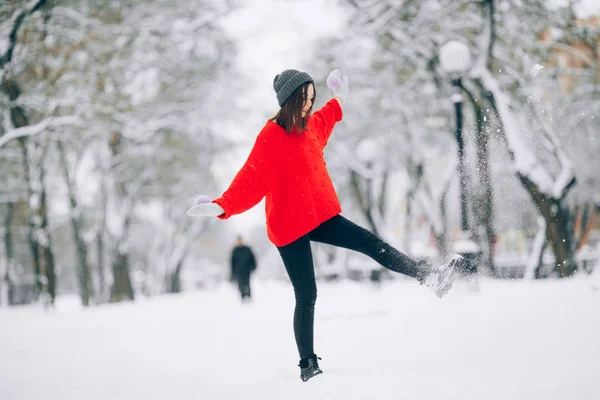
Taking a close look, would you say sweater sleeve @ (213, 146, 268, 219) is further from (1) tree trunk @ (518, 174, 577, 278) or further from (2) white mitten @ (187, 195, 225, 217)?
(1) tree trunk @ (518, 174, 577, 278)

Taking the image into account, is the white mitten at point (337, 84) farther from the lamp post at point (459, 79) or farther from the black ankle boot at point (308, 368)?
the lamp post at point (459, 79)

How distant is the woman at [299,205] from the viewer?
3328 millimetres

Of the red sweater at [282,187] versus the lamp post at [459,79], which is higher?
the lamp post at [459,79]

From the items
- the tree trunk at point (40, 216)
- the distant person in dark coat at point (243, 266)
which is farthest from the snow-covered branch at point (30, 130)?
the distant person in dark coat at point (243, 266)

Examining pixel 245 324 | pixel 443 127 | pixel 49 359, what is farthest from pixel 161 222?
pixel 49 359

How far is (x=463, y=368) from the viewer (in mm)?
3295

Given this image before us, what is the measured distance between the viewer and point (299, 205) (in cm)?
333

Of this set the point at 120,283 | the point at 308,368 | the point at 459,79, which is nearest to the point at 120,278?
the point at 120,283

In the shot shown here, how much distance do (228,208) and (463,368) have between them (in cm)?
164

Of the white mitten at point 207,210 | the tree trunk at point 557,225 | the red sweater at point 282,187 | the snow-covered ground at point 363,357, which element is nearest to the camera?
the snow-covered ground at point 363,357

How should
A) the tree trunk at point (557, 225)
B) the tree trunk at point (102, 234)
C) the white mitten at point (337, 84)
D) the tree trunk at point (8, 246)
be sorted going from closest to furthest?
the white mitten at point (337, 84) → the tree trunk at point (557, 225) → the tree trunk at point (102, 234) → the tree trunk at point (8, 246)

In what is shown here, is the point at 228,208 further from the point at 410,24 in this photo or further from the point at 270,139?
the point at 410,24

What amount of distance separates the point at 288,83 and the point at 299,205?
720 millimetres

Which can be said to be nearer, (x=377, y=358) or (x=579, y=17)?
(x=377, y=358)
